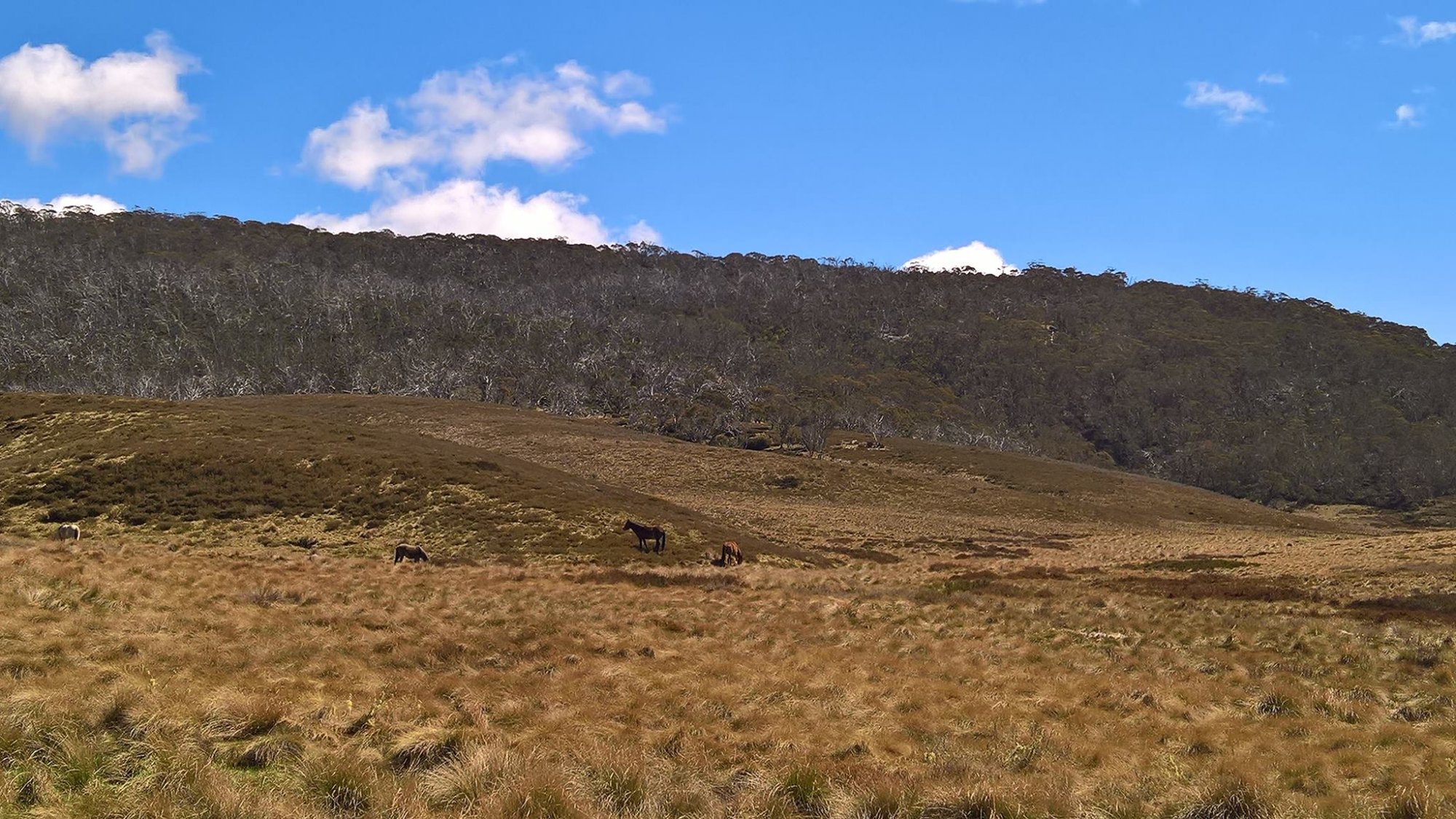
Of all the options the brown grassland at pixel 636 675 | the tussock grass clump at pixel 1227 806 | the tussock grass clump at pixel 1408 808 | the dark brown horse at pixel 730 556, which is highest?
the tussock grass clump at pixel 1408 808

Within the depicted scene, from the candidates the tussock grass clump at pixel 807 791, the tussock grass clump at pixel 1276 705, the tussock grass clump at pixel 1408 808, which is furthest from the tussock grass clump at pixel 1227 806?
the tussock grass clump at pixel 1276 705

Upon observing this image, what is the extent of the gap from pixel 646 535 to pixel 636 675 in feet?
75.0

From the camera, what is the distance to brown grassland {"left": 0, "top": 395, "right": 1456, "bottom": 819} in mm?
6562

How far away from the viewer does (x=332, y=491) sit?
35844 millimetres

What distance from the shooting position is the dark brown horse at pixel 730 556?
3209cm

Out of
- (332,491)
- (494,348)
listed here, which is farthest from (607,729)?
(494,348)

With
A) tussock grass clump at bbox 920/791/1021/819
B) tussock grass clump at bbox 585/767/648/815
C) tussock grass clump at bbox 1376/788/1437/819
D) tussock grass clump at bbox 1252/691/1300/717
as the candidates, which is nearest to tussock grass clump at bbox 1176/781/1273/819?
tussock grass clump at bbox 1376/788/1437/819

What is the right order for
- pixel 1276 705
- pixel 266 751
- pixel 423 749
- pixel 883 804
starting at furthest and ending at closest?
pixel 1276 705
pixel 423 749
pixel 266 751
pixel 883 804

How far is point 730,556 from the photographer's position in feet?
107

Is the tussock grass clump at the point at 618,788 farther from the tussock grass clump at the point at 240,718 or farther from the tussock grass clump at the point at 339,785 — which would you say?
→ the tussock grass clump at the point at 240,718

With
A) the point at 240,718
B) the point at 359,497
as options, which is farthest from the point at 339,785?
the point at 359,497

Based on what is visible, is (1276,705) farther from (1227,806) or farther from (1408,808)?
(1227,806)

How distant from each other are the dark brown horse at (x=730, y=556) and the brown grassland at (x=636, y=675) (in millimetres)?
2174

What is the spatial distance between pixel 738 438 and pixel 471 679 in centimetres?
11085
